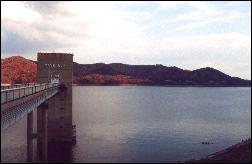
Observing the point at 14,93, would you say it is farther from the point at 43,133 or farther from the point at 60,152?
the point at 60,152

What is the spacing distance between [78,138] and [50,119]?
1255cm

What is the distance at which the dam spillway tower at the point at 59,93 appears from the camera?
199 feet

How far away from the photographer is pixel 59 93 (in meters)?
62.3

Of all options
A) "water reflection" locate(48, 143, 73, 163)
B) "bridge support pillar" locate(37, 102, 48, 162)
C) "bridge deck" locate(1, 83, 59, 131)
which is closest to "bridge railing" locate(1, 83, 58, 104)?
"bridge deck" locate(1, 83, 59, 131)

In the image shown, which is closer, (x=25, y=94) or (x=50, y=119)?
(x=25, y=94)

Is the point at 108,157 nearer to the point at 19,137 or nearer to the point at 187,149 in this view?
the point at 187,149

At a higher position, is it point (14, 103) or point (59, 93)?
point (14, 103)

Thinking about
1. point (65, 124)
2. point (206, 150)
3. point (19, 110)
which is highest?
point (19, 110)

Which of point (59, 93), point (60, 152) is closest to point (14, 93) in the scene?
point (60, 152)

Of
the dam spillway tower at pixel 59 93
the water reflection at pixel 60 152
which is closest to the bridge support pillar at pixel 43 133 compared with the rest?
the water reflection at pixel 60 152

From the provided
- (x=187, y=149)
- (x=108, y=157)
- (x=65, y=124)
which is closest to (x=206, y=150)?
(x=187, y=149)

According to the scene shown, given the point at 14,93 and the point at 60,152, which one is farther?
the point at 60,152

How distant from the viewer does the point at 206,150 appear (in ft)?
205

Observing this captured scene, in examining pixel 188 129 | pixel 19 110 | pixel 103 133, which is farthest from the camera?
pixel 188 129
